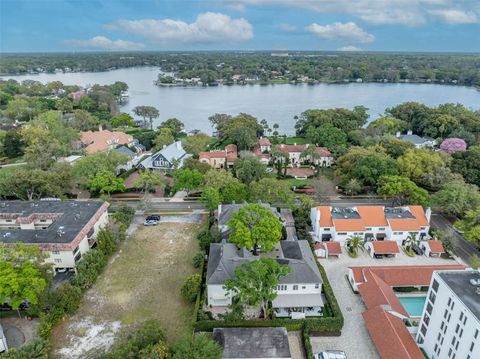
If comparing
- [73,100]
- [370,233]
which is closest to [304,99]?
[73,100]

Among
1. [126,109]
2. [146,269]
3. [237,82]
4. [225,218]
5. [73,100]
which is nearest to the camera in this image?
[146,269]

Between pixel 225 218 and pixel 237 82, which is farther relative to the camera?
pixel 237 82

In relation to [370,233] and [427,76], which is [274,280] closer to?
[370,233]

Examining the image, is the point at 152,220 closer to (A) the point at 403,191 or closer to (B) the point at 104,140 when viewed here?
(A) the point at 403,191

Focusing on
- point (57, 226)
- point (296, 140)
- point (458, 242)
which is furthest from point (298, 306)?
point (296, 140)

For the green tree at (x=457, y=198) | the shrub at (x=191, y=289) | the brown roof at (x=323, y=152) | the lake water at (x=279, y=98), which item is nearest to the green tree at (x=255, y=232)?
the shrub at (x=191, y=289)

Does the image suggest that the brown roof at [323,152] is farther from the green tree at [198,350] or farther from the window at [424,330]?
the green tree at [198,350]
